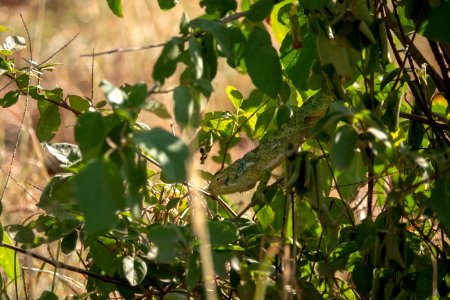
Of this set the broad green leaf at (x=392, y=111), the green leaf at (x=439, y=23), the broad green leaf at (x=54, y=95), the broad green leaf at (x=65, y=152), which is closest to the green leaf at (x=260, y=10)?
the broad green leaf at (x=392, y=111)

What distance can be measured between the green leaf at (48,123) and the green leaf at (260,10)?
2.86 feet

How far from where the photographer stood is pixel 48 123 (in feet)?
7.72

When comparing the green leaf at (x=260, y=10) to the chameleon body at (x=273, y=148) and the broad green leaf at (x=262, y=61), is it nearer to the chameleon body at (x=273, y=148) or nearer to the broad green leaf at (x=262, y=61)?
the broad green leaf at (x=262, y=61)

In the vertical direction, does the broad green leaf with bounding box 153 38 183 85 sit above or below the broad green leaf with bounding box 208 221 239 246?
above

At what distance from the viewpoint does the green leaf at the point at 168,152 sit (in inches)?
46.3

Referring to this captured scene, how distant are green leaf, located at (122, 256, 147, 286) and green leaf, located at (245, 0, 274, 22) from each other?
0.61 m

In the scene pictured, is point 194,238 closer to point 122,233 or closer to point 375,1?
point 122,233

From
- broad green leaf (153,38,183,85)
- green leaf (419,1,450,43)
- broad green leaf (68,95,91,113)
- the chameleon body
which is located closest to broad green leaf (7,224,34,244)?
broad green leaf (68,95,91,113)

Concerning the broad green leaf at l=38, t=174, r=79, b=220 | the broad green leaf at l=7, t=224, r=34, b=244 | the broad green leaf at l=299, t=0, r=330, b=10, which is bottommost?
the broad green leaf at l=7, t=224, r=34, b=244

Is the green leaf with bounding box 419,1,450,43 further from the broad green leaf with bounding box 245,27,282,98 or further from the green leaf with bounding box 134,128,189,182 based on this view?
the green leaf with bounding box 134,128,189,182

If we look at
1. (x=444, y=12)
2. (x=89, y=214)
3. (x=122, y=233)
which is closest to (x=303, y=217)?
(x=122, y=233)

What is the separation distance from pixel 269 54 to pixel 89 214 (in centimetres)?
61

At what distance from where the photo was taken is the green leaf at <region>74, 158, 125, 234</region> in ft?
3.79

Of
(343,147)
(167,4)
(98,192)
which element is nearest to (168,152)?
(98,192)
